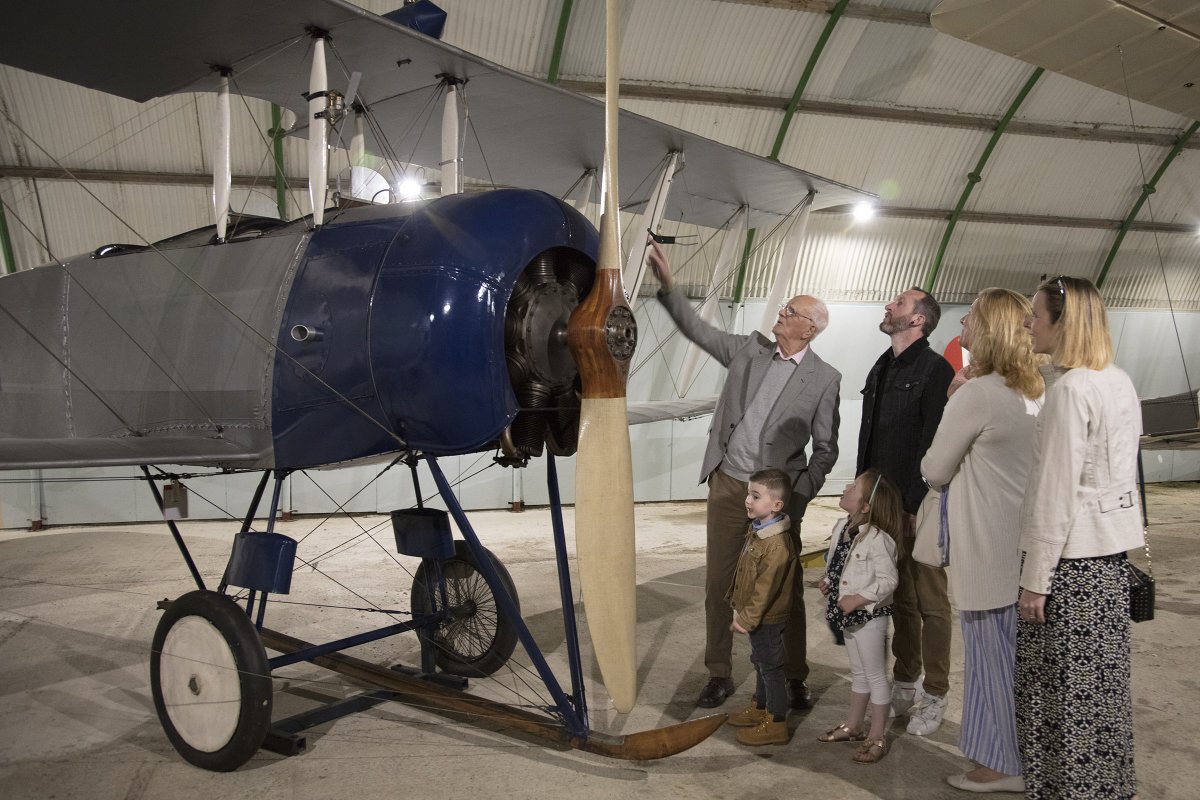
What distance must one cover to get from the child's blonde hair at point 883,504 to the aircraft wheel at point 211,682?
2.41 meters

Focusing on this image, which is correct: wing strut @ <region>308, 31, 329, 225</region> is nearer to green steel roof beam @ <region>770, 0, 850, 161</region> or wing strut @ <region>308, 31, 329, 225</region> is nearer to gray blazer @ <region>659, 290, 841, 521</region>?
gray blazer @ <region>659, 290, 841, 521</region>

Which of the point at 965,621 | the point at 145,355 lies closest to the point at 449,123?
the point at 145,355

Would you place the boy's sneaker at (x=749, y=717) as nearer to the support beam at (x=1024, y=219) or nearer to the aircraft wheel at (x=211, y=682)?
the aircraft wheel at (x=211, y=682)

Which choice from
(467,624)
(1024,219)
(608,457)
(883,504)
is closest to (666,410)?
(467,624)

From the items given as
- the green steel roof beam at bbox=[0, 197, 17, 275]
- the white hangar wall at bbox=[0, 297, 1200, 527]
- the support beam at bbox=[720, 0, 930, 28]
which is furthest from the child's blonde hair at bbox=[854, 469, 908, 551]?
the green steel roof beam at bbox=[0, 197, 17, 275]

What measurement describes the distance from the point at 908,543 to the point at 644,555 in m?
4.22

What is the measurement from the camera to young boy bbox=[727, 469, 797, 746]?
11.1 ft

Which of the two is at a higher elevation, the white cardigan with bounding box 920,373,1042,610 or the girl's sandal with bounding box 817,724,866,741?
the white cardigan with bounding box 920,373,1042,610

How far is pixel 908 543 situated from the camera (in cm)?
388

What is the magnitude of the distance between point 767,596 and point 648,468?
8529mm

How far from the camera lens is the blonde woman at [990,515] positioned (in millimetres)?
3033

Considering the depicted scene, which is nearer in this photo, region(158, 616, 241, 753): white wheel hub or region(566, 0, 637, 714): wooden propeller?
region(566, 0, 637, 714): wooden propeller

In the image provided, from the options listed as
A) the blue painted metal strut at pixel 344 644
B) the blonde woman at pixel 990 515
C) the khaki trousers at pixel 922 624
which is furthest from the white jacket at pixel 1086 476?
the blue painted metal strut at pixel 344 644

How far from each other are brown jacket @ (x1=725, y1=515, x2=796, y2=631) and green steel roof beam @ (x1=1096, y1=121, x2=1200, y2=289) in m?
13.1
